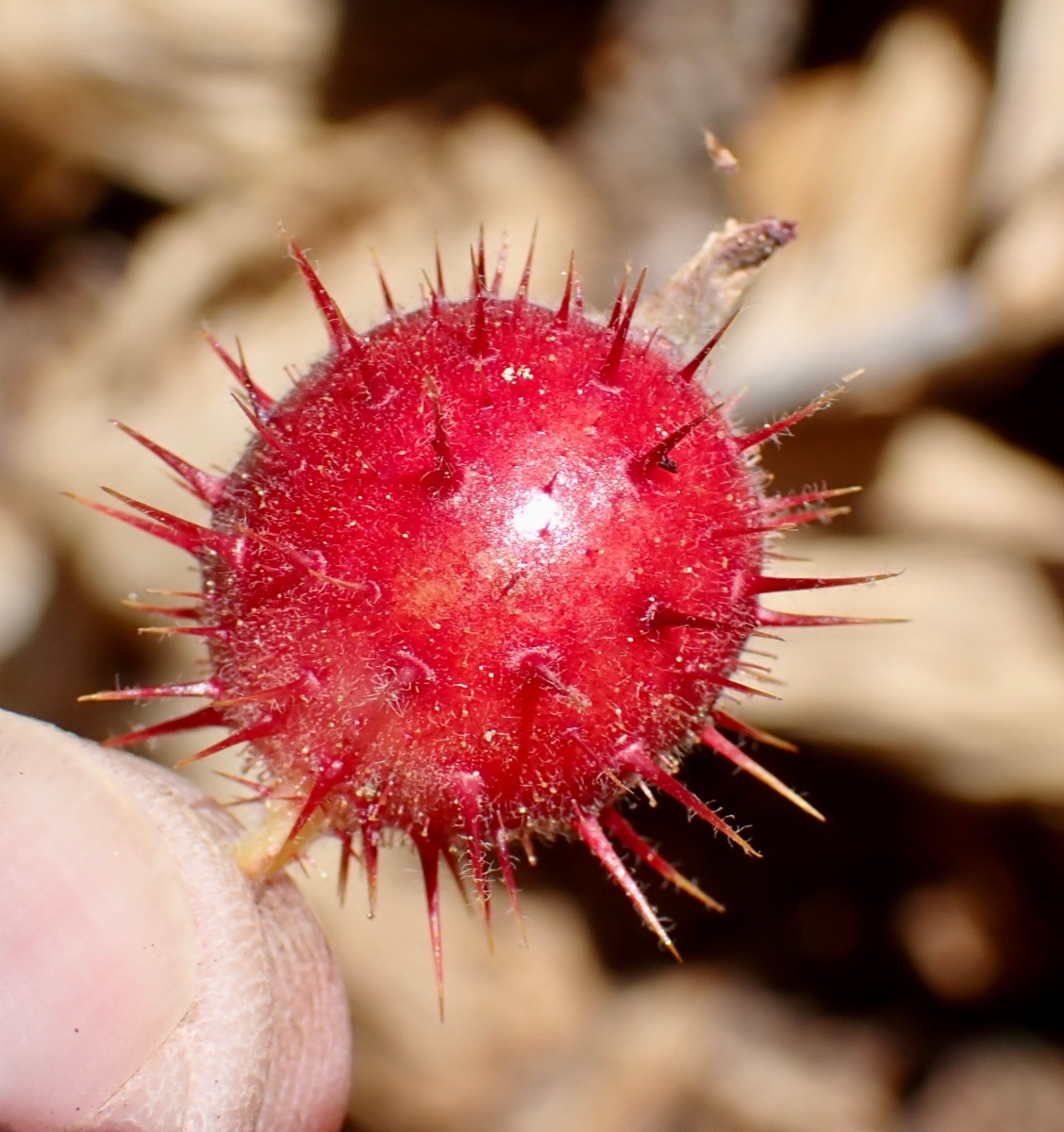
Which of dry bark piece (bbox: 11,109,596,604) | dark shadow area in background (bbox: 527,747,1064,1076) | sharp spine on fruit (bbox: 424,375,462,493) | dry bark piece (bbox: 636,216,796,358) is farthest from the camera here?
dark shadow area in background (bbox: 527,747,1064,1076)

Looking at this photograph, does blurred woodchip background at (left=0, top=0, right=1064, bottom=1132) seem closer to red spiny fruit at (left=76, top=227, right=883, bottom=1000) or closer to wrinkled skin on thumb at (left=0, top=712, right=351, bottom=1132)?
wrinkled skin on thumb at (left=0, top=712, right=351, bottom=1132)

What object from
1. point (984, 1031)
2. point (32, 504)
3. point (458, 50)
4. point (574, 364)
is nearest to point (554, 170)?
point (458, 50)

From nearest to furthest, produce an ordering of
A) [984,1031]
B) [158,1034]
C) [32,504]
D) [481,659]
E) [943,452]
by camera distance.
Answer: [481,659] < [158,1034] < [943,452] < [32,504] < [984,1031]

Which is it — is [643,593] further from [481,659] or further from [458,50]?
[458,50]

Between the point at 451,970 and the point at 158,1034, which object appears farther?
the point at 451,970

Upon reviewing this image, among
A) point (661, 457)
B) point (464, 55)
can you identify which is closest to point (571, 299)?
point (661, 457)

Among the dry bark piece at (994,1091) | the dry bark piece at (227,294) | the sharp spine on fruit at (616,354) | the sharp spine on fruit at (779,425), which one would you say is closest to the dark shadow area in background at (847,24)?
the dry bark piece at (227,294)

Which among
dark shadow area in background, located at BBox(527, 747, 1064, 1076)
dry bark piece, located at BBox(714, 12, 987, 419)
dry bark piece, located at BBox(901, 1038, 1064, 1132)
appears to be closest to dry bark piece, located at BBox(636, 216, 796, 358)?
dry bark piece, located at BBox(714, 12, 987, 419)

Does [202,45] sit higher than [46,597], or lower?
higher

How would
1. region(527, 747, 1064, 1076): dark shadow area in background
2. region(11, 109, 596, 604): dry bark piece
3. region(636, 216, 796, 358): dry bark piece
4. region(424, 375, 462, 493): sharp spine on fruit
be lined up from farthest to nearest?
1. region(527, 747, 1064, 1076): dark shadow area in background
2. region(11, 109, 596, 604): dry bark piece
3. region(636, 216, 796, 358): dry bark piece
4. region(424, 375, 462, 493): sharp spine on fruit
